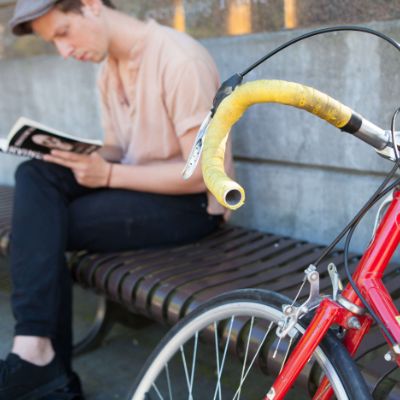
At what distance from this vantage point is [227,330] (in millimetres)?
1911

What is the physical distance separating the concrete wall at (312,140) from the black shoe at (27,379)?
3.92 ft

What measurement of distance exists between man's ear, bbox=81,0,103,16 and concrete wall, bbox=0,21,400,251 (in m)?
0.68

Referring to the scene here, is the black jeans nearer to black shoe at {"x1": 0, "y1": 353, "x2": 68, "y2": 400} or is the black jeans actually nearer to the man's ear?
black shoe at {"x1": 0, "y1": 353, "x2": 68, "y2": 400}

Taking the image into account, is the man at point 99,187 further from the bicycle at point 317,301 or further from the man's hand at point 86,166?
the bicycle at point 317,301

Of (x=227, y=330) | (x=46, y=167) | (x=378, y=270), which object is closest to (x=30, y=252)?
(x=46, y=167)

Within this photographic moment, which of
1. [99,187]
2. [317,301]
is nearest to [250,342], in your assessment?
[317,301]

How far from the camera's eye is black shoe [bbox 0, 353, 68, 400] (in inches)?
86.2

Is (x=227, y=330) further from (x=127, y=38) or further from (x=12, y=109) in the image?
(x=12, y=109)

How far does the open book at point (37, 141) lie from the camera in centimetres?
233

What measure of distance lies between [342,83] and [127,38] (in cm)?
86

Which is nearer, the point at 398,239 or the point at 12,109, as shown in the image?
the point at 398,239

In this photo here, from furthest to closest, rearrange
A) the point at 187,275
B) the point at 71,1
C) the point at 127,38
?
the point at 127,38 → the point at 71,1 → the point at 187,275

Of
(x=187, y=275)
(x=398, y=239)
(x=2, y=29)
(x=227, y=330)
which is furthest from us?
(x=2, y=29)

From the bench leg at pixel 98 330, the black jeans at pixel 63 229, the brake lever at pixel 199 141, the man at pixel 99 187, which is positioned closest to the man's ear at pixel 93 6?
the man at pixel 99 187
